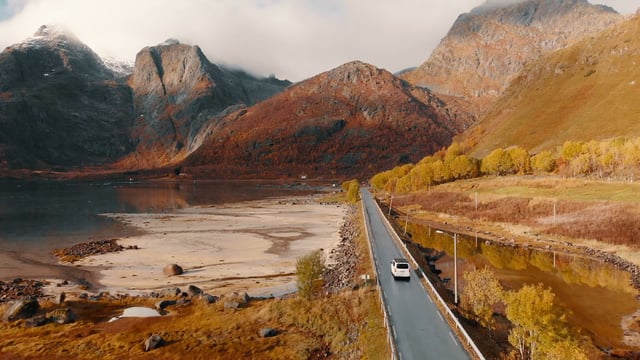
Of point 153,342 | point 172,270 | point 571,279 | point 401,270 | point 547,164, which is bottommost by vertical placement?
point 571,279

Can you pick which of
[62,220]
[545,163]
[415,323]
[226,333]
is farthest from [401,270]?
[545,163]

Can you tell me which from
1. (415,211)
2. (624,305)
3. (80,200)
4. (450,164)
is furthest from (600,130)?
(80,200)

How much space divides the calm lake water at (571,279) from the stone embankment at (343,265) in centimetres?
1188

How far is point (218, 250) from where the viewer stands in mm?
76688

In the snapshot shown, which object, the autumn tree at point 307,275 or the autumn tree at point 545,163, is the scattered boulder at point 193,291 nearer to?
the autumn tree at point 307,275

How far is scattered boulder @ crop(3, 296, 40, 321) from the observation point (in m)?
42.4

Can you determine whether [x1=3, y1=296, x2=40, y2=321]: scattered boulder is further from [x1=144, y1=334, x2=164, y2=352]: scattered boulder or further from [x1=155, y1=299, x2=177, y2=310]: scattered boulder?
[x1=144, y1=334, x2=164, y2=352]: scattered boulder

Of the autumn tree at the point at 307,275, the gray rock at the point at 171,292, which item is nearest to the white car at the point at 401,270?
the autumn tree at the point at 307,275

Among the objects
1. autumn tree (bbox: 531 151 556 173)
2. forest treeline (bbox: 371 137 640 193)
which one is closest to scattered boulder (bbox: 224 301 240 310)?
forest treeline (bbox: 371 137 640 193)

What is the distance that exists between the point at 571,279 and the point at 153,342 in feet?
168

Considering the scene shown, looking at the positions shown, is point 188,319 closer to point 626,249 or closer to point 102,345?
point 102,345

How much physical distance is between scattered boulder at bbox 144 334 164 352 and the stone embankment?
57.4 feet

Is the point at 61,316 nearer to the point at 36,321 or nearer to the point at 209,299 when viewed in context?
the point at 36,321

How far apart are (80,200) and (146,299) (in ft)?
511
